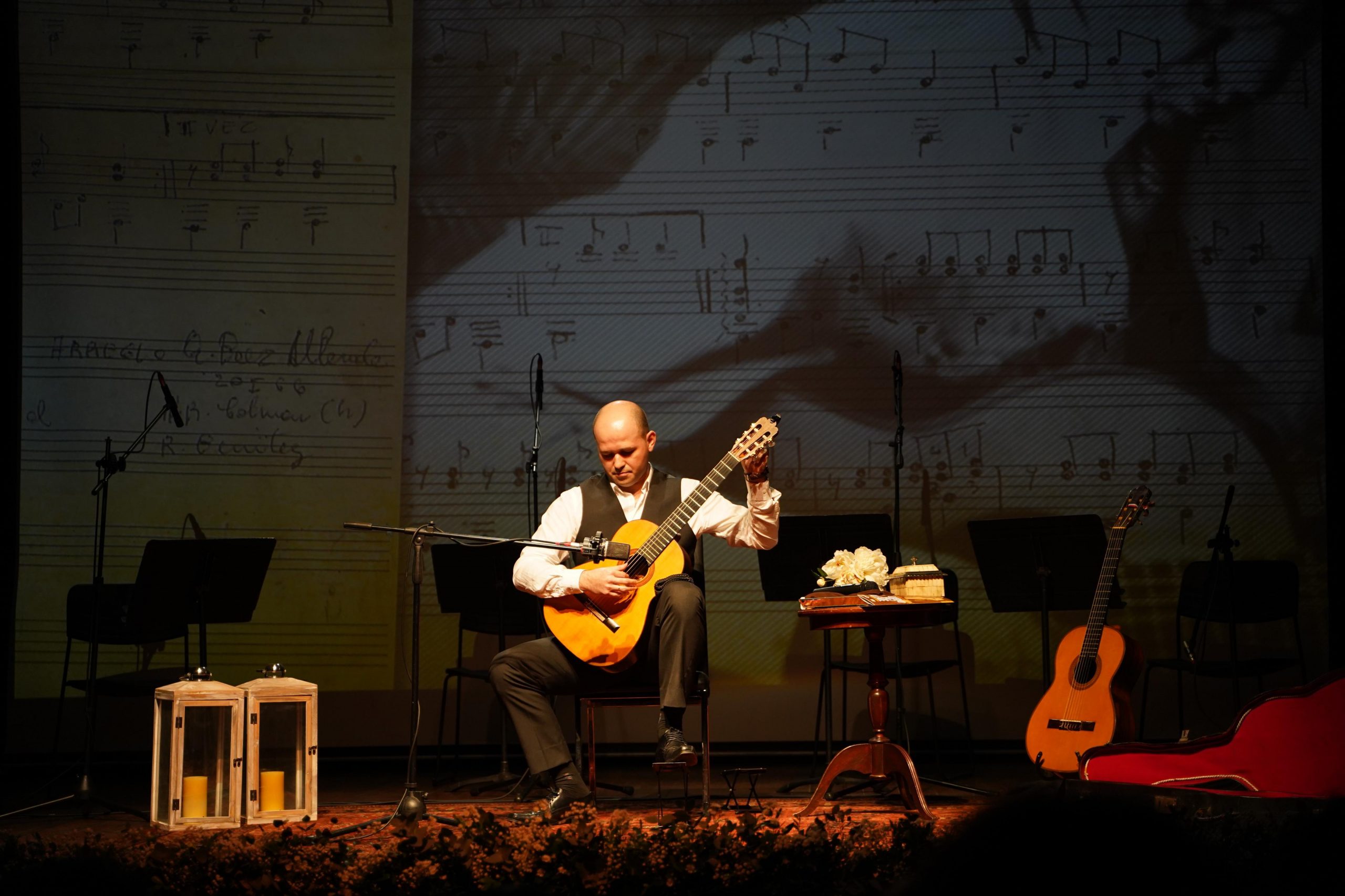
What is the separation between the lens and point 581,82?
19.1 feet

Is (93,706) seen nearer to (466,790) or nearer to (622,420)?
(466,790)

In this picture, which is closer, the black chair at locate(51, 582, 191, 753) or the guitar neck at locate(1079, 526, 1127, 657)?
the guitar neck at locate(1079, 526, 1127, 657)

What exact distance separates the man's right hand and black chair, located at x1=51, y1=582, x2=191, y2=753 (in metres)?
1.78

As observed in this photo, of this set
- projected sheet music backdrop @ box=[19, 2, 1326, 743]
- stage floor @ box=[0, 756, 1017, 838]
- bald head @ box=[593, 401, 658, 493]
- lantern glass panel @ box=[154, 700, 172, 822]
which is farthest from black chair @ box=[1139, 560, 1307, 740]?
lantern glass panel @ box=[154, 700, 172, 822]

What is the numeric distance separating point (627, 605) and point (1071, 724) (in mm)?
1669

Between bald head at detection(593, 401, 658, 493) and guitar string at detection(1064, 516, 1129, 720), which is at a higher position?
bald head at detection(593, 401, 658, 493)

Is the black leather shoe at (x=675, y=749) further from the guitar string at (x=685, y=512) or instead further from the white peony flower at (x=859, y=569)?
the white peony flower at (x=859, y=569)

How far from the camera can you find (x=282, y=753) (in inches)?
152

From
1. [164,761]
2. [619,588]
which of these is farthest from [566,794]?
[164,761]

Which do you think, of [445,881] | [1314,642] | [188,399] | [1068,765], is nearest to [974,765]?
[1068,765]

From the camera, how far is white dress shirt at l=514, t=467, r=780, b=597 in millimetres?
3930

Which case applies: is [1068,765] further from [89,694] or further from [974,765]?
[89,694]

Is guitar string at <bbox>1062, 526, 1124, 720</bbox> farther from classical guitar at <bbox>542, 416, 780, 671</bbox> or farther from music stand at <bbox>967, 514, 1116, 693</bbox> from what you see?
classical guitar at <bbox>542, 416, 780, 671</bbox>

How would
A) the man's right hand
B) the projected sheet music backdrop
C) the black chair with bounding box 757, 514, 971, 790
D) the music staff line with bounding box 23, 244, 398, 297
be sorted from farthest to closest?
the music staff line with bounding box 23, 244, 398, 297
the projected sheet music backdrop
the black chair with bounding box 757, 514, 971, 790
the man's right hand
